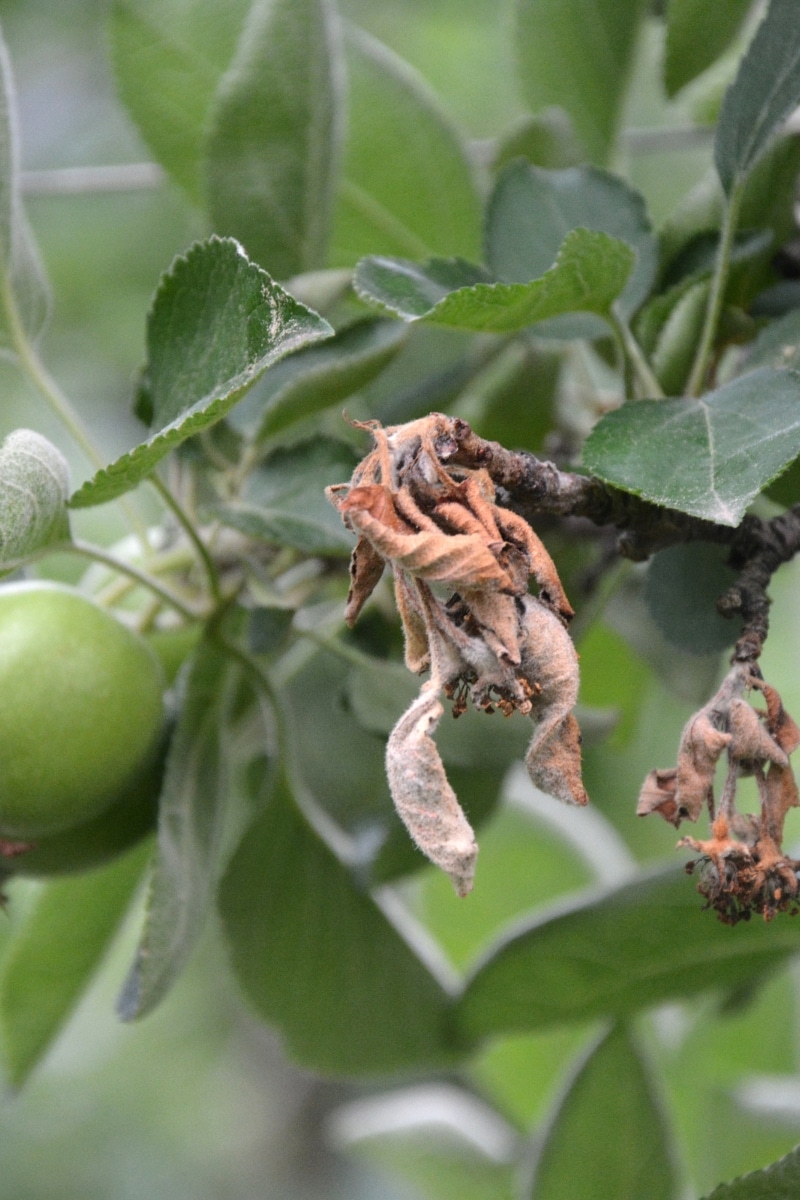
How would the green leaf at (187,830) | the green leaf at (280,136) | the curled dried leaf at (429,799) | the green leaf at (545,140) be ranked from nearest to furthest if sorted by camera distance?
1. the curled dried leaf at (429,799)
2. the green leaf at (187,830)
3. the green leaf at (280,136)
4. the green leaf at (545,140)

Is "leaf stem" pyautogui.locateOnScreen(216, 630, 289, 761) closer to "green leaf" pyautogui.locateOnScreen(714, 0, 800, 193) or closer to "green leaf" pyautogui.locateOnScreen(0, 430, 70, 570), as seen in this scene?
"green leaf" pyautogui.locateOnScreen(0, 430, 70, 570)

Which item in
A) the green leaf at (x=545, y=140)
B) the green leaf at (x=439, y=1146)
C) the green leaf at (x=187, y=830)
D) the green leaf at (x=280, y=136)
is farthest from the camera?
the green leaf at (x=439, y=1146)

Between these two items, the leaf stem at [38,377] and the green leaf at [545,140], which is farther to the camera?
the green leaf at [545,140]

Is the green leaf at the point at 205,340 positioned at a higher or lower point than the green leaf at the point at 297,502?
higher

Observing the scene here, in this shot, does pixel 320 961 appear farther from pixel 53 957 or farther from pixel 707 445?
pixel 707 445

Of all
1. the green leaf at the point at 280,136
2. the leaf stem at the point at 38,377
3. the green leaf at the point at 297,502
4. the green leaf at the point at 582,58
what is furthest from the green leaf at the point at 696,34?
the leaf stem at the point at 38,377

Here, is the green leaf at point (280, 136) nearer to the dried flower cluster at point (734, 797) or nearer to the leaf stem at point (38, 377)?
the leaf stem at point (38, 377)

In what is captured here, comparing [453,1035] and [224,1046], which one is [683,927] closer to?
[453,1035]
